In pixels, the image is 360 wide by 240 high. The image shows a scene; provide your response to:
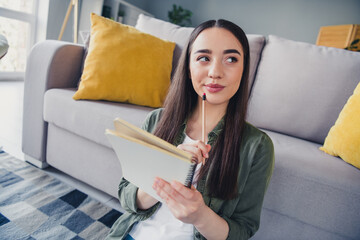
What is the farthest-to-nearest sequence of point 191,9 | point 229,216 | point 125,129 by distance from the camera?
point 191,9 → point 229,216 → point 125,129

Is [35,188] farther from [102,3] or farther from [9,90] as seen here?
[102,3]

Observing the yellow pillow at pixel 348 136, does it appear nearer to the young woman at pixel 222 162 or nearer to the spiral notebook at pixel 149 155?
the young woman at pixel 222 162

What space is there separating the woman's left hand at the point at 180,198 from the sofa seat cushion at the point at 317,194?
1.77 ft

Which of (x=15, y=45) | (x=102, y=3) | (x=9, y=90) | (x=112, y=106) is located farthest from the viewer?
(x=102, y=3)

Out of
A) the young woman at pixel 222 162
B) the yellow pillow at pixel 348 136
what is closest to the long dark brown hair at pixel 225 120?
the young woman at pixel 222 162

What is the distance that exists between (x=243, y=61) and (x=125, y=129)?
17.4 inches

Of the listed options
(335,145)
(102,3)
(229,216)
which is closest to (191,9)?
(102,3)

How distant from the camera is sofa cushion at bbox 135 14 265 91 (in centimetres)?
141

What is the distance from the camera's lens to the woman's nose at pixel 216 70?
62 centimetres

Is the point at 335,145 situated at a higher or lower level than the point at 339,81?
lower

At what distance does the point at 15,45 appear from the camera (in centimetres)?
367

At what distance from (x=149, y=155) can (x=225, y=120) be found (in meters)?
0.37

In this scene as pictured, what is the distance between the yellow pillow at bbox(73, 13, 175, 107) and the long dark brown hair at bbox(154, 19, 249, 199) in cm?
52

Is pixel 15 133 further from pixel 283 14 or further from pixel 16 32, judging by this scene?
pixel 283 14
